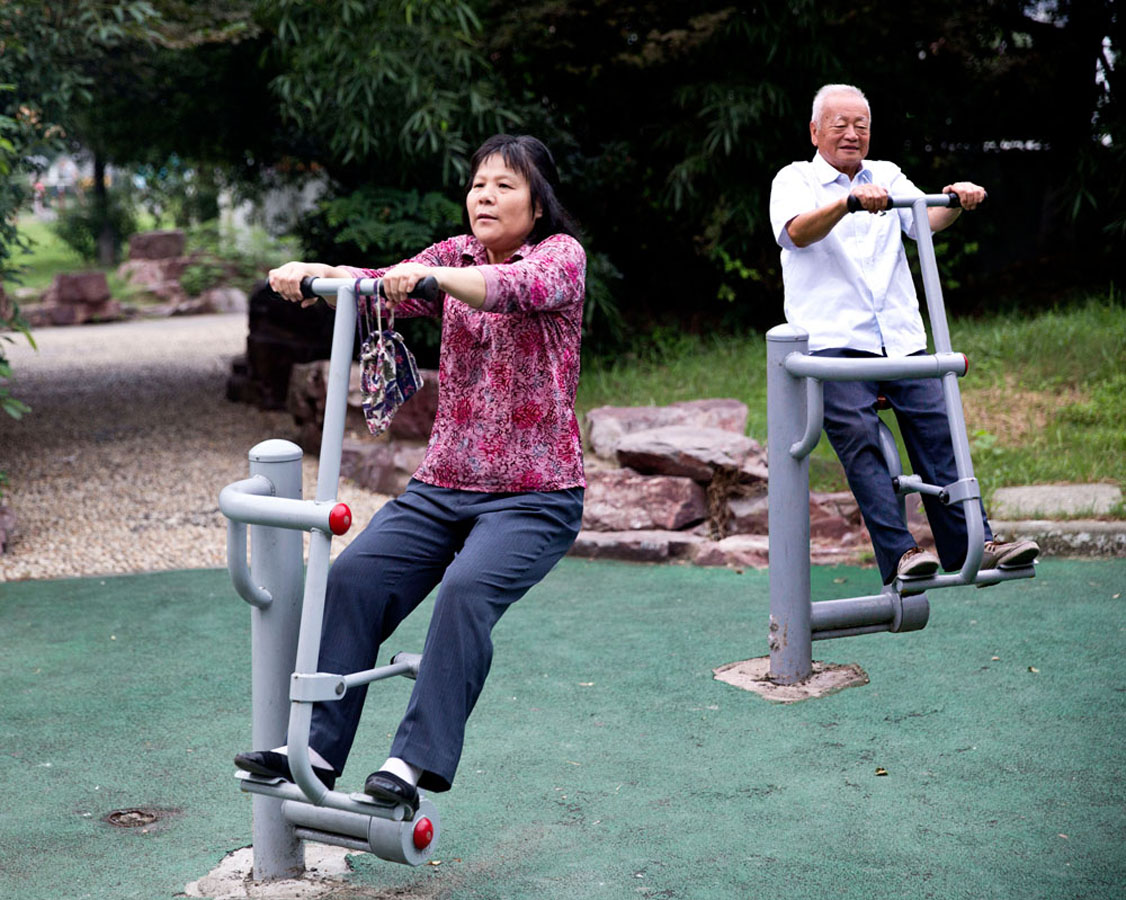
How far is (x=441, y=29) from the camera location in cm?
782

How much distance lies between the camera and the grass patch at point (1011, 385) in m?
6.13

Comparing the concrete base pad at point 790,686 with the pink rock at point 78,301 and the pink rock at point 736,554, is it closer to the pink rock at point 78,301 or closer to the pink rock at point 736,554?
the pink rock at point 736,554

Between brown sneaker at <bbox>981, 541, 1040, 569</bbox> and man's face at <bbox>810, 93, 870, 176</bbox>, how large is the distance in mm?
1052

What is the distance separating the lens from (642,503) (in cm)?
594

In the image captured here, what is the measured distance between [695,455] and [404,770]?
3.67 m

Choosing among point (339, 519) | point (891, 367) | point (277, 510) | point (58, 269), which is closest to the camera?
point (339, 519)

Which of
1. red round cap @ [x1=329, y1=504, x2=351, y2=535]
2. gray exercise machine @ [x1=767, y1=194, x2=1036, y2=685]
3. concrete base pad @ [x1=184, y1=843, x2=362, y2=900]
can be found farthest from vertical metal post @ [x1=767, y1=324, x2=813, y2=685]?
red round cap @ [x1=329, y1=504, x2=351, y2=535]

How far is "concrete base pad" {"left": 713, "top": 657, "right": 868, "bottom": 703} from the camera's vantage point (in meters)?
3.67

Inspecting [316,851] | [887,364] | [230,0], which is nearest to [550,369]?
[887,364]

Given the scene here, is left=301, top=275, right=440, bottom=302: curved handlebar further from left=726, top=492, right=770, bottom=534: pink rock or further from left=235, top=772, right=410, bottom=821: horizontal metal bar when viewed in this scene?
left=726, top=492, right=770, bottom=534: pink rock

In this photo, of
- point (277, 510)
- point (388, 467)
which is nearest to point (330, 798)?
point (277, 510)

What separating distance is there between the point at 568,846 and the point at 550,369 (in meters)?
1.04

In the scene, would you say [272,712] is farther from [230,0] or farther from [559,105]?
[559,105]

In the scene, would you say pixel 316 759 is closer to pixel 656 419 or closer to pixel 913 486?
pixel 913 486
